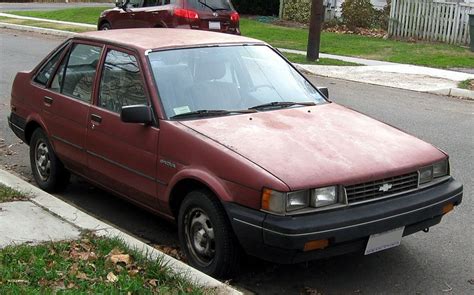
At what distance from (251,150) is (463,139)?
201 inches

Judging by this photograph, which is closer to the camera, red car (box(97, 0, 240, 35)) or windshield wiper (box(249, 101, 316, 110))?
windshield wiper (box(249, 101, 316, 110))

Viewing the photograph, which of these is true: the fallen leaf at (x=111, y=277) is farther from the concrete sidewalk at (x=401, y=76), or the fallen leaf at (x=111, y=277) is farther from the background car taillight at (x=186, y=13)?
the background car taillight at (x=186, y=13)

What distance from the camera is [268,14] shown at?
29.4 m

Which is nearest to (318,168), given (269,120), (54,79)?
(269,120)

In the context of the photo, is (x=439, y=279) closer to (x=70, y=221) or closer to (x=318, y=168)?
(x=318, y=168)

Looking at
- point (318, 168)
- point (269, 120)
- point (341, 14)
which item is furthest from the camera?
point (341, 14)

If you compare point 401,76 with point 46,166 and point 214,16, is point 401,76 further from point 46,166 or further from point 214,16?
point 46,166

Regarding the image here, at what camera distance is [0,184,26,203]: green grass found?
18.1ft

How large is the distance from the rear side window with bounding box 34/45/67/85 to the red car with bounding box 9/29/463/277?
2 cm

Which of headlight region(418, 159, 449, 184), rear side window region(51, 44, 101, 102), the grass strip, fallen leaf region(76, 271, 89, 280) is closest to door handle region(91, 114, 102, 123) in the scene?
rear side window region(51, 44, 101, 102)

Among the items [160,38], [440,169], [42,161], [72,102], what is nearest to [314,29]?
[42,161]

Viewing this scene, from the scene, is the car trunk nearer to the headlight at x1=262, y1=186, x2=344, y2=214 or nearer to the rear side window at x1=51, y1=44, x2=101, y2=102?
the rear side window at x1=51, y1=44, x2=101, y2=102

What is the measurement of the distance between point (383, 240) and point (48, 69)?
3.75 meters

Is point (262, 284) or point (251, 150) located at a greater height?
point (251, 150)
